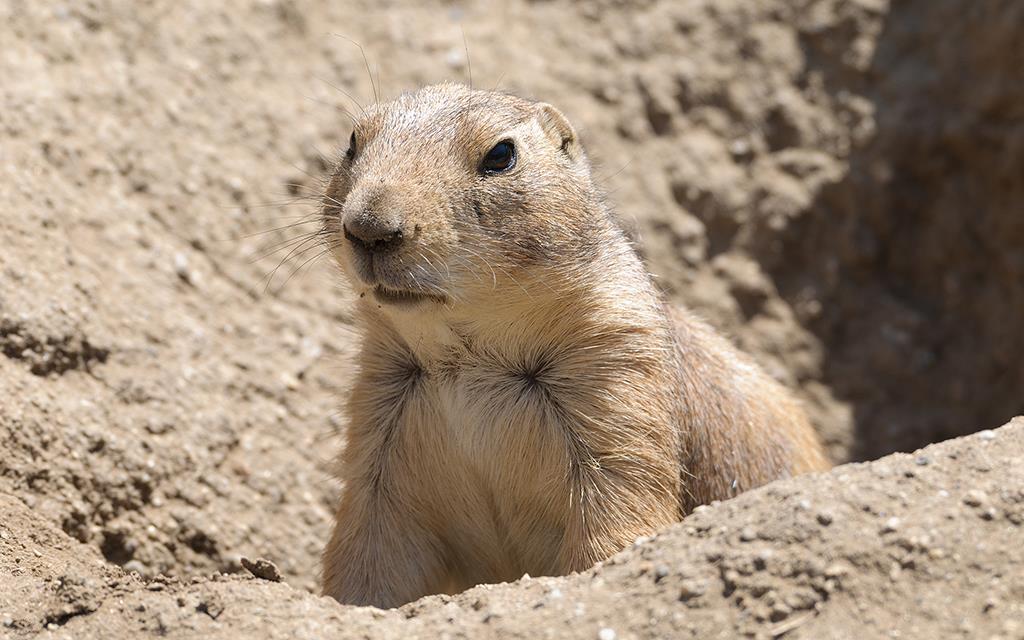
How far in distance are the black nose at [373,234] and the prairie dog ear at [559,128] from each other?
140 cm

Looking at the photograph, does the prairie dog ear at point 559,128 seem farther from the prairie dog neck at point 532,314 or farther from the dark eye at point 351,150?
the dark eye at point 351,150

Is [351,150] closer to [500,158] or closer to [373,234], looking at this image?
[500,158]

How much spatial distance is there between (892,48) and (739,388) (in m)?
4.37

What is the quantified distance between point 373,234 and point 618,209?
10.7ft

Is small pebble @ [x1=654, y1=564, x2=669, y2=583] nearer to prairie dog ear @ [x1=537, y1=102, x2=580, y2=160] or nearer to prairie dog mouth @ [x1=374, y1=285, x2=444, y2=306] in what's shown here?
prairie dog mouth @ [x1=374, y1=285, x2=444, y2=306]

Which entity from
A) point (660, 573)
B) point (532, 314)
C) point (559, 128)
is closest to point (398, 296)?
point (532, 314)

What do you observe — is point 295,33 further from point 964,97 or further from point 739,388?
point 964,97

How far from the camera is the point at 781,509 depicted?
410 cm

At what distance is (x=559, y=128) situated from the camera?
19.4 ft

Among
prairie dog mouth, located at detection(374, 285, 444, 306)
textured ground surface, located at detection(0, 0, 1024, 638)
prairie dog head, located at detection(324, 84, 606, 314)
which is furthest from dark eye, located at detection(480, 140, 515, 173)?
textured ground surface, located at detection(0, 0, 1024, 638)

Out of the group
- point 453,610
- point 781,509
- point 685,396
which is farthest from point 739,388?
point 453,610

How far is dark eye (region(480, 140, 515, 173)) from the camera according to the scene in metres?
5.28

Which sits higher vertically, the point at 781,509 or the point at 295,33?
the point at 295,33

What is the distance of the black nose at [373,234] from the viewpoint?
467cm
